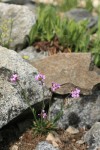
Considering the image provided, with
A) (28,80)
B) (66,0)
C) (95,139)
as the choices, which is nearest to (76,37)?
(28,80)

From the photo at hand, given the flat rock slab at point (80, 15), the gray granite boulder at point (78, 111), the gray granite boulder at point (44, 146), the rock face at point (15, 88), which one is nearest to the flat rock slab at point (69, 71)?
the gray granite boulder at point (78, 111)

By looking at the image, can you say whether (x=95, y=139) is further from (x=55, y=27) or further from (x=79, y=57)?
(x=55, y=27)

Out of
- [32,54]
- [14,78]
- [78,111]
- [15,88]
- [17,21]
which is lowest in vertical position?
[78,111]

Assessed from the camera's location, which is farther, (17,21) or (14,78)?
(17,21)

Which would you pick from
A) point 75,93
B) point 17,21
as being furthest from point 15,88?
point 17,21

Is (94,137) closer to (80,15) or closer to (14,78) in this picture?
(14,78)

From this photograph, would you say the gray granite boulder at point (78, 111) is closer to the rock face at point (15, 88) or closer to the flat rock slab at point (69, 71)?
the flat rock slab at point (69, 71)
